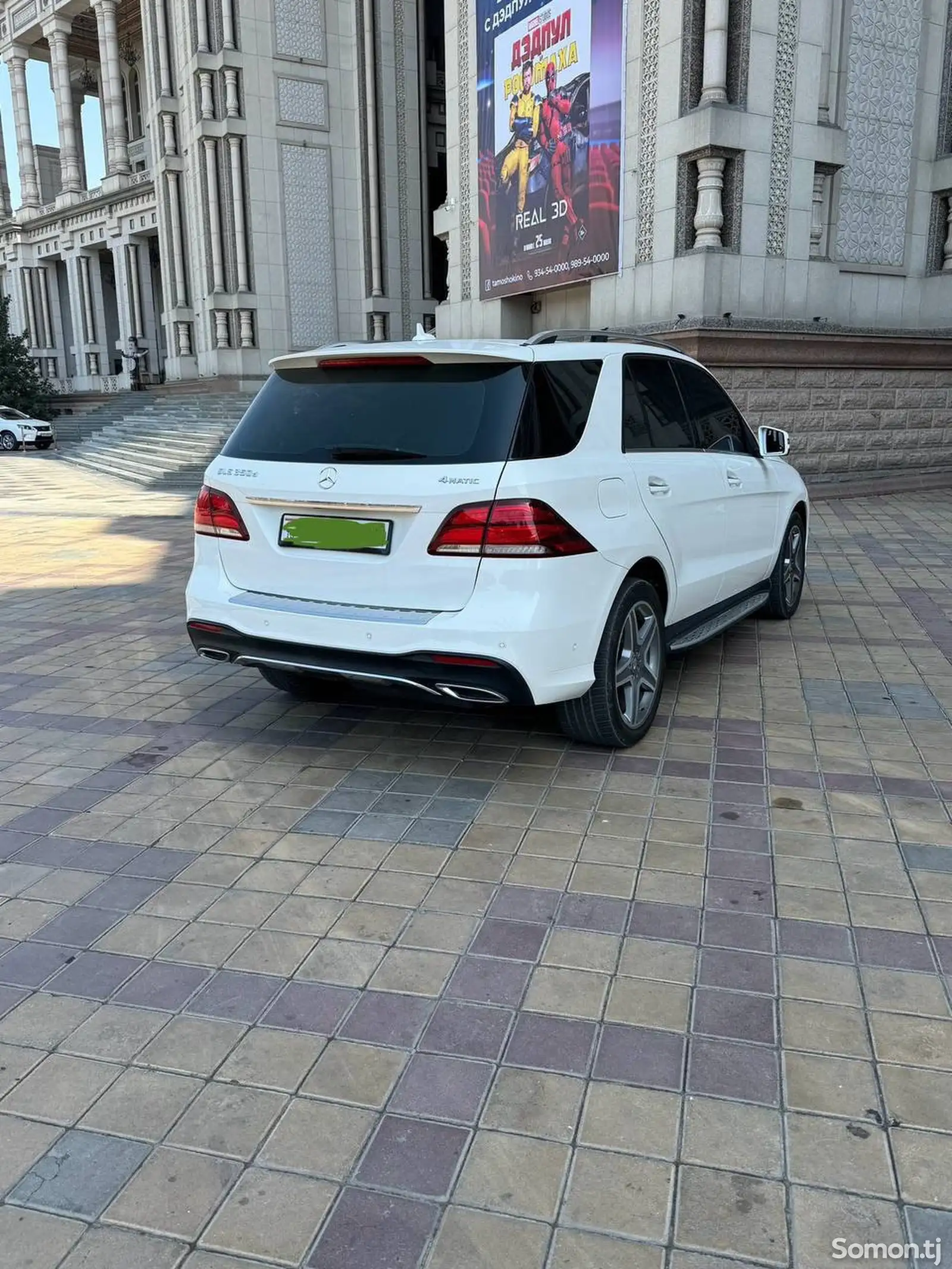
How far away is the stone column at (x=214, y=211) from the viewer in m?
27.6

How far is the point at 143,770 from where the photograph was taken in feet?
15.1

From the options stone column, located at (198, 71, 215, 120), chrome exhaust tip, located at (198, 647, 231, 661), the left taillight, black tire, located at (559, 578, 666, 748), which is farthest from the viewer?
stone column, located at (198, 71, 215, 120)

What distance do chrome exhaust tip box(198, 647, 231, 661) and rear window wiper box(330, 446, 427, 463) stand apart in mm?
1071

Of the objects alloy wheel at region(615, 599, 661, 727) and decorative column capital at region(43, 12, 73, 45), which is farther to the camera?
decorative column capital at region(43, 12, 73, 45)

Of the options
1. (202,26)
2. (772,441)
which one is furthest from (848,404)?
(202,26)

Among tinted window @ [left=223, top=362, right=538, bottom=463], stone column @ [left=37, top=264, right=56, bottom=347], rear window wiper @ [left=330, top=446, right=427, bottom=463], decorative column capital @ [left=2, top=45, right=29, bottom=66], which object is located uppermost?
decorative column capital @ [left=2, top=45, right=29, bottom=66]

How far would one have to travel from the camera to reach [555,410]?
4152mm

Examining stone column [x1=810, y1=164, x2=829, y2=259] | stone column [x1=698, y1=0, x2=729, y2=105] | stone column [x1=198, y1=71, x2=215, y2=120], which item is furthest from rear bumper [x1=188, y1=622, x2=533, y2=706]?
stone column [x1=198, y1=71, x2=215, y2=120]

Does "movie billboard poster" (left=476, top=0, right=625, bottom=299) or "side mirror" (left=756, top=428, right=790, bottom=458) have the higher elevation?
"movie billboard poster" (left=476, top=0, right=625, bottom=299)

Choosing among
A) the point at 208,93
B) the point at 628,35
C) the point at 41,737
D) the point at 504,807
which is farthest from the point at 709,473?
the point at 208,93

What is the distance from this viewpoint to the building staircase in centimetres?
2041

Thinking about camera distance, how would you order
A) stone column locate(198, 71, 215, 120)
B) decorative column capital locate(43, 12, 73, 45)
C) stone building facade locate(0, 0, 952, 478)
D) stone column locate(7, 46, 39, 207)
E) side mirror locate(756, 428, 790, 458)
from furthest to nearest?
1. stone column locate(7, 46, 39, 207)
2. decorative column capital locate(43, 12, 73, 45)
3. stone column locate(198, 71, 215, 120)
4. stone building facade locate(0, 0, 952, 478)
5. side mirror locate(756, 428, 790, 458)

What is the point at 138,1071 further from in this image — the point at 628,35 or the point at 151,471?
the point at 151,471

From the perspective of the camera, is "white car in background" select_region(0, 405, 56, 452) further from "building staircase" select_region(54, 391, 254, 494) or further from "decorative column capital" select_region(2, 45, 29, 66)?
"decorative column capital" select_region(2, 45, 29, 66)
